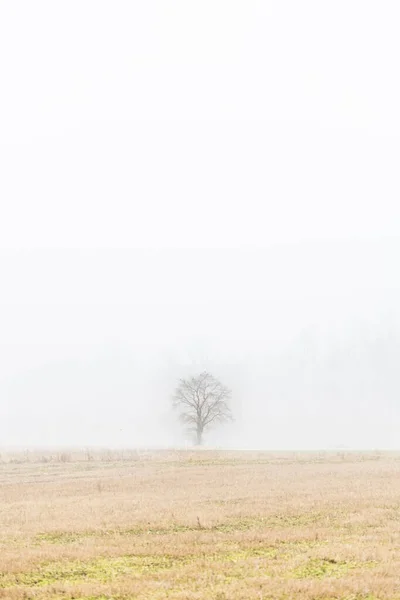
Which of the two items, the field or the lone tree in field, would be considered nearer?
the field

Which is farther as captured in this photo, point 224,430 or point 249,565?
point 224,430

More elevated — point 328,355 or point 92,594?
point 328,355

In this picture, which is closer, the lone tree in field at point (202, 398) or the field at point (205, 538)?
the field at point (205, 538)

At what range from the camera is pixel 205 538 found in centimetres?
1992

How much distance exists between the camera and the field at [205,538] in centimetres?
1412

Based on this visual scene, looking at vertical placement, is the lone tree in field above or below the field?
above

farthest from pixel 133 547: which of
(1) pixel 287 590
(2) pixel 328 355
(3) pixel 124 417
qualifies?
(2) pixel 328 355

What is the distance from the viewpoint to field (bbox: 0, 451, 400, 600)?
14125mm

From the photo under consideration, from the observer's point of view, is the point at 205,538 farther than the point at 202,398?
No

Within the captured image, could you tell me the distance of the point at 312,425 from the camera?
138375 mm

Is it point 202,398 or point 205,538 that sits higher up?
point 202,398

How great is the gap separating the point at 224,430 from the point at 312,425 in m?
19.9

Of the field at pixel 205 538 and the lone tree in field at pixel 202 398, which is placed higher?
the lone tree in field at pixel 202 398

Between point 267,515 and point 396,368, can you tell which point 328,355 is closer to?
point 396,368
